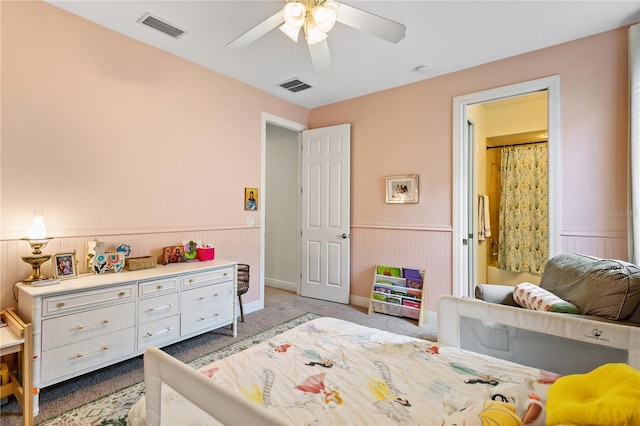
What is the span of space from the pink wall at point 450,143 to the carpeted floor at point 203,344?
503mm

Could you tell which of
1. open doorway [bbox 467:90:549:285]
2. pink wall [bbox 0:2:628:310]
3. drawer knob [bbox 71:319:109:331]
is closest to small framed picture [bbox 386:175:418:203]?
pink wall [bbox 0:2:628:310]

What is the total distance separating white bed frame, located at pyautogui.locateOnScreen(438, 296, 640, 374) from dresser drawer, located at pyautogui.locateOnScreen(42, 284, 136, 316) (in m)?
2.14

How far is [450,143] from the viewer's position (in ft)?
11.2

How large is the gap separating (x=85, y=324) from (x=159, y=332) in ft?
1.72

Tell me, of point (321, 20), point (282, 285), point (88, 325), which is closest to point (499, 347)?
point (321, 20)

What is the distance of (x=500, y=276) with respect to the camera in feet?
14.7

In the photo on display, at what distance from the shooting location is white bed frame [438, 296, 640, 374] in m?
1.32

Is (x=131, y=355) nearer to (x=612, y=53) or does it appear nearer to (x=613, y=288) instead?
(x=613, y=288)

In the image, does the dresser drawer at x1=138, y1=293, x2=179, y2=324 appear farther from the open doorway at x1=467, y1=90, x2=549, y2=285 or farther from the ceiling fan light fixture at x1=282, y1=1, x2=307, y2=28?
the open doorway at x1=467, y1=90, x2=549, y2=285

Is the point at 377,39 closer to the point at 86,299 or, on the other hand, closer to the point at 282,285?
the point at 86,299

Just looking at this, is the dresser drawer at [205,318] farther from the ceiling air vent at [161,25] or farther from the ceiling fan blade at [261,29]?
the ceiling air vent at [161,25]

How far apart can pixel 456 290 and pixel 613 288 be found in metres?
1.81

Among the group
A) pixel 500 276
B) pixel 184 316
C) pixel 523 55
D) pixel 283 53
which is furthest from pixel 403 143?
pixel 184 316

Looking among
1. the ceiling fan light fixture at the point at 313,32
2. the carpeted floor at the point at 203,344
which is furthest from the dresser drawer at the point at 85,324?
the ceiling fan light fixture at the point at 313,32
